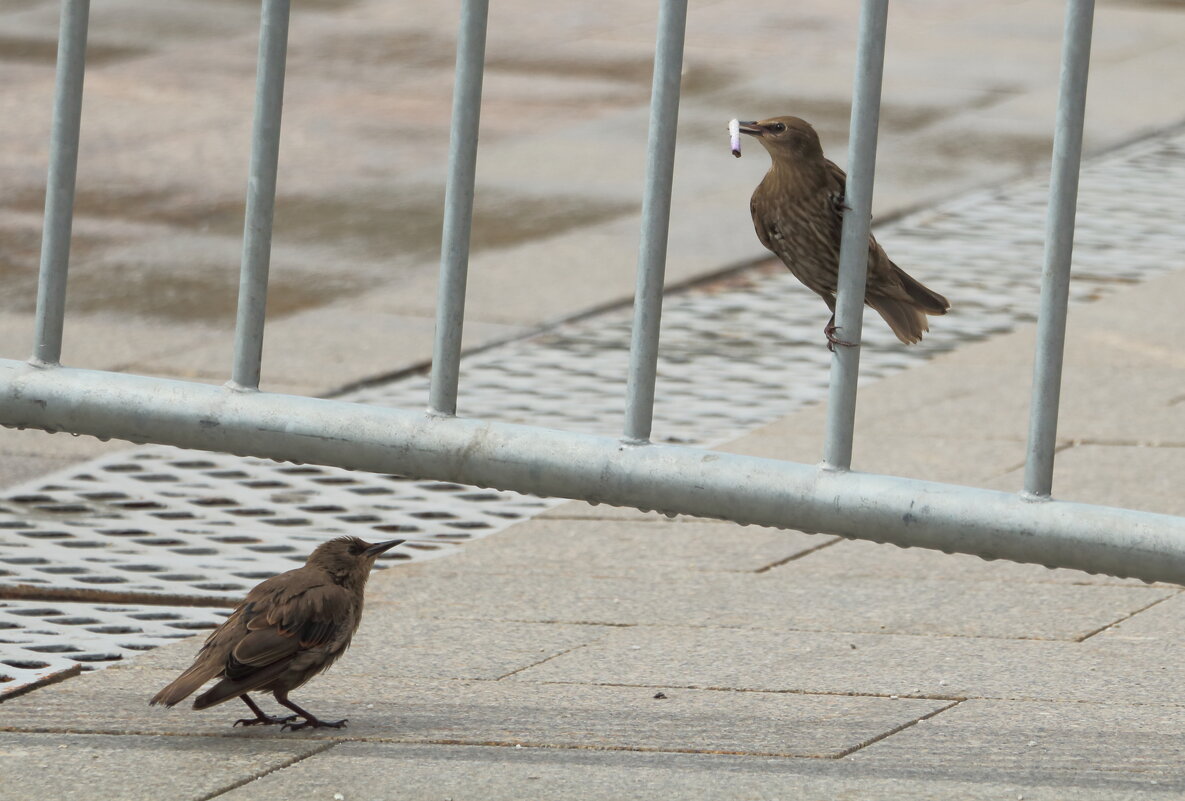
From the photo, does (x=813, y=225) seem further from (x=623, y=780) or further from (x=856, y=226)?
(x=623, y=780)

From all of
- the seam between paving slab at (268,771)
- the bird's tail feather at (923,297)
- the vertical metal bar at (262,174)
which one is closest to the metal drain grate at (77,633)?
the seam between paving slab at (268,771)

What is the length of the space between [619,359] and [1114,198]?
4306mm

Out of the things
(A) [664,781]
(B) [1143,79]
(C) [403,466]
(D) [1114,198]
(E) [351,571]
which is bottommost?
(A) [664,781]

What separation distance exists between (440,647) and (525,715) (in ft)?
2.68

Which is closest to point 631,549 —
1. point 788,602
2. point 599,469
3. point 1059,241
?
point 788,602

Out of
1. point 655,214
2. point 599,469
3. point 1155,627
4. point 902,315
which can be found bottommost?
point 1155,627

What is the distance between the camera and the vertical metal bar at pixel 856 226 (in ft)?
12.0

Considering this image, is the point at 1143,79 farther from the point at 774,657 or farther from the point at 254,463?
the point at 774,657

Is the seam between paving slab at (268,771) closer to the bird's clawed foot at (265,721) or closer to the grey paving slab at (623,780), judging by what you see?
the grey paving slab at (623,780)

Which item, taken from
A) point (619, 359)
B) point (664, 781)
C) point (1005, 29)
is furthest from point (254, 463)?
point (1005, 29)

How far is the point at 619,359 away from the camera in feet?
31.7

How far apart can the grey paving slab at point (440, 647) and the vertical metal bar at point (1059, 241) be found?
213 cm

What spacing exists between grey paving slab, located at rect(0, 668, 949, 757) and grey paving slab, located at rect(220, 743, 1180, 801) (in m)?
0.11

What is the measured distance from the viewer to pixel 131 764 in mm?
4605
